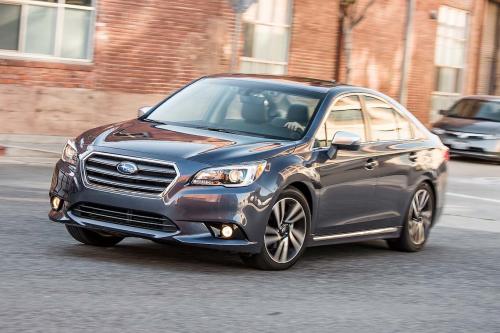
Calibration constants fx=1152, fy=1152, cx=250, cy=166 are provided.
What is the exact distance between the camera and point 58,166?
882 centimetres

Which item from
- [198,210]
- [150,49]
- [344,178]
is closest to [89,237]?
[198,210]

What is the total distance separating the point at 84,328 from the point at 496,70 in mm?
33290

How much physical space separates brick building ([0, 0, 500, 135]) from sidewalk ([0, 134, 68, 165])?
8.1 inches

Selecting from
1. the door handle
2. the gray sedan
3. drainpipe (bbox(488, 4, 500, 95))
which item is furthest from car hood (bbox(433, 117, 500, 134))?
the door handle

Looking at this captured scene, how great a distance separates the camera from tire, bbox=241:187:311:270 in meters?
8.62

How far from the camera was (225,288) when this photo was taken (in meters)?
7.83

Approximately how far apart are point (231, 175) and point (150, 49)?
1484cm

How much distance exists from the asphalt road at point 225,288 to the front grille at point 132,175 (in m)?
0.59

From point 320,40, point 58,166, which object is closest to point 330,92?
point 58,166

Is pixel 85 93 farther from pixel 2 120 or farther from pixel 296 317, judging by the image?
pixel 296 317

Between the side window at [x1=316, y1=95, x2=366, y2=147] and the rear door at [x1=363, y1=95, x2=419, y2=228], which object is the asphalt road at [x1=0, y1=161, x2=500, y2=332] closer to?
the rear door at [x1=363, y1=95, x2=419, y2=228]

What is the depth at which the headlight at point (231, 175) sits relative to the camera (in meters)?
8.16

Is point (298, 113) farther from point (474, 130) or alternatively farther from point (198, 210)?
point (474, 130)

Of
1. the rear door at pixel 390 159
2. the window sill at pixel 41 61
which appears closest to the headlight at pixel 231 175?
the rear door at pixel 390 159
